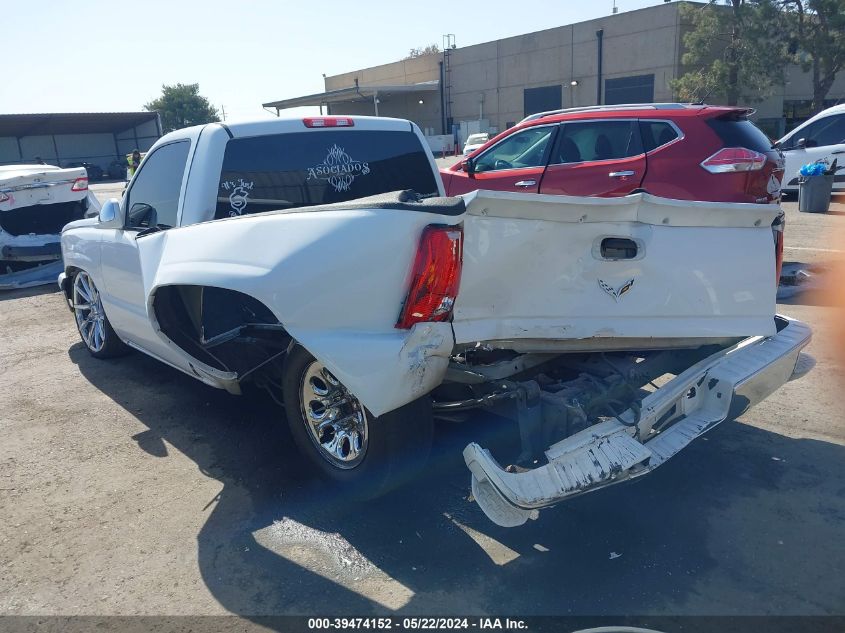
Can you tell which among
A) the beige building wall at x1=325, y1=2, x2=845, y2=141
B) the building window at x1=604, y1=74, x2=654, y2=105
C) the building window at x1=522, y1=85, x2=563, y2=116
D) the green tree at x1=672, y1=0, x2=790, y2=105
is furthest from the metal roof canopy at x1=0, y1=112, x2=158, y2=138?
the green tree at x1=672, y1=0, x2=790, y2=105

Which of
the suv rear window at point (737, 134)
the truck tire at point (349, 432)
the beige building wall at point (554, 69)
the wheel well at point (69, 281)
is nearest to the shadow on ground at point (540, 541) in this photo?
the truck tire at point (349, 432)

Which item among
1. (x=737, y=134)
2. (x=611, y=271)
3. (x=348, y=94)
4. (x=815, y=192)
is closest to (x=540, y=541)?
(x=611, y=271)

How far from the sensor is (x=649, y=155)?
23.8ft

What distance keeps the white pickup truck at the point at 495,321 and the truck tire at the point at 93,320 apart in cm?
203

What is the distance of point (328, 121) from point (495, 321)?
2.30 meters

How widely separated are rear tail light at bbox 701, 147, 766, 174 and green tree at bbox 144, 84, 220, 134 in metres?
75.6

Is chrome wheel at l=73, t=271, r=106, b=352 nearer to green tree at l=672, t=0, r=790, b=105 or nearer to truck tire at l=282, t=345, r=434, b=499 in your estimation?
truck tire at l=282, t=345, r=434, b=499

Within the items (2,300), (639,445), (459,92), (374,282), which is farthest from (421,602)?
(459,92)

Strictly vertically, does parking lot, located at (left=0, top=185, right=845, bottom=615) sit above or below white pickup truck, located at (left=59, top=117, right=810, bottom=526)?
below

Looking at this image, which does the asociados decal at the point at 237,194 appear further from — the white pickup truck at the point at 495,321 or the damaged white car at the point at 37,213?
the damaged white car at the point at 37,213

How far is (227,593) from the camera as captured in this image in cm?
297

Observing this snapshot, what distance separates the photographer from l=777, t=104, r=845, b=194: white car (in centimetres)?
1389

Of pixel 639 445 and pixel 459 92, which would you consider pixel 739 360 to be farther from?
pixel 459 92

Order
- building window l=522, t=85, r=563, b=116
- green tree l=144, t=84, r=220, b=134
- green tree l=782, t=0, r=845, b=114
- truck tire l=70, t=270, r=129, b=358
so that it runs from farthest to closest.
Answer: green tree l=144, t=84, r=220, b=134 < building window l=522, t=85, r=563, b=116 < green tree l=782, t=0, r=845, b=114 < truck tire l=70, t=270, r=129, b=358
